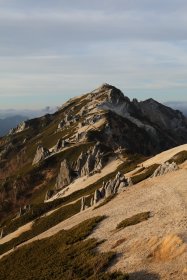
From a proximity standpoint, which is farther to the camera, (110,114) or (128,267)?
(110,114)

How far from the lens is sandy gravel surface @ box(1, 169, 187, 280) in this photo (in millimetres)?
30856

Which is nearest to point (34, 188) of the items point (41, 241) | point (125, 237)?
point (41, 241)

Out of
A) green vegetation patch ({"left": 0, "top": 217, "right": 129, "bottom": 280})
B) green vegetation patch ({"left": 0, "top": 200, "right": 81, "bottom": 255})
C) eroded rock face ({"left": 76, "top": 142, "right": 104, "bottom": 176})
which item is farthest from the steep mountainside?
green vegetation patch ({"left": 0, "top": 217, "right": 129, "bottom": 280})

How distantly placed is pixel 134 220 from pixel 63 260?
824cm

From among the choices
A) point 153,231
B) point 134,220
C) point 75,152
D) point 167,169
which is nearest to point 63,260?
point 134,220

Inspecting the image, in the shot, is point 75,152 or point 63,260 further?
point 75,152

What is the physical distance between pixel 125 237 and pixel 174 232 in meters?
5.41

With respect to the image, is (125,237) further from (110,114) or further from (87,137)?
(110,114)

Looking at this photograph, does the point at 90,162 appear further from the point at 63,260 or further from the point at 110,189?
the point at 63,260

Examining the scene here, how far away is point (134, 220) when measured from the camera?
1683 inches

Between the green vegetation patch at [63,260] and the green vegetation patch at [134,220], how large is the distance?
3484mm

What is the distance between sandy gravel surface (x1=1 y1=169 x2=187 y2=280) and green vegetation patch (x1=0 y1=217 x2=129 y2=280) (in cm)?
126

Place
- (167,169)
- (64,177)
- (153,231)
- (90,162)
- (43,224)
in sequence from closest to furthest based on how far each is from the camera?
(153,231) → (167,169) → (43,224) → (90,162) → (64,177)

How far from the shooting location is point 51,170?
149750 millimetres
